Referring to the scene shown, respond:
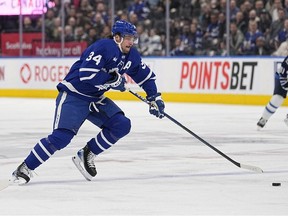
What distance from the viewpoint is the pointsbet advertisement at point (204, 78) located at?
16.2 m

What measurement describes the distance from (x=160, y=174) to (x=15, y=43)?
42.8 feet

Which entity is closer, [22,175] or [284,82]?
[22,175]

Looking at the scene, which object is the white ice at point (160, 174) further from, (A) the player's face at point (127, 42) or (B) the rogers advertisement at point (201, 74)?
(B) the rogers advertisement at point (201, 74)

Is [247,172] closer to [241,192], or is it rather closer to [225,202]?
[241,192]

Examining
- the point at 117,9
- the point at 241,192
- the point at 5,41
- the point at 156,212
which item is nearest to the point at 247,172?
the point at 241,192

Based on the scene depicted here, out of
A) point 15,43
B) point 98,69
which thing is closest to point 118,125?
point 98,69

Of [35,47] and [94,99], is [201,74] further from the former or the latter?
[94,99]

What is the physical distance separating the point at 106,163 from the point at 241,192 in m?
2.16

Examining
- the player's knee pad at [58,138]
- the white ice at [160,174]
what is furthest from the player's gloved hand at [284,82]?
the player's knee pad at [58,138]

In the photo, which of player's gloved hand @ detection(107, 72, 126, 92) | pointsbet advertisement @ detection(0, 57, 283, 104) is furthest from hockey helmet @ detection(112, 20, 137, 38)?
pointsbet advertisement @ detection(0, 57, 283, 104)

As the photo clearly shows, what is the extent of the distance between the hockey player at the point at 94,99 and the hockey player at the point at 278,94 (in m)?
4.78

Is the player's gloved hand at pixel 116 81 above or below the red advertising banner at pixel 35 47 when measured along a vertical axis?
above

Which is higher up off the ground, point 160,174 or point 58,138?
point 58,138

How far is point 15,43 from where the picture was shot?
19.9 meters
